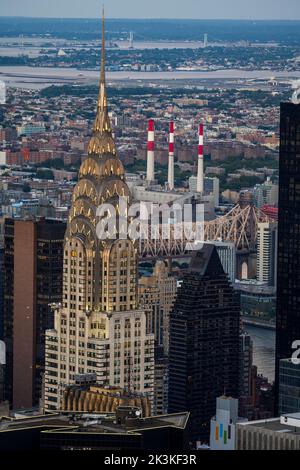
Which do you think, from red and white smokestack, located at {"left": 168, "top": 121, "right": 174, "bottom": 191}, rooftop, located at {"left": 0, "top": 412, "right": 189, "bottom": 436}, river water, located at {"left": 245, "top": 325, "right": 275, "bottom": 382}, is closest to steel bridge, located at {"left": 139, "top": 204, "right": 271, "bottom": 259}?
red and white smokestack, located at {"left": 168, "top": 121, "right": 174, "bottom": 191}

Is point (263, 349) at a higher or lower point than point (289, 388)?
lower

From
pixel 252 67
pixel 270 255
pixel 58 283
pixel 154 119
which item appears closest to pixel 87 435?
pixel 58 283

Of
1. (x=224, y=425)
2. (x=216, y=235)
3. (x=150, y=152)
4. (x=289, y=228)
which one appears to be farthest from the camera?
(x=150, y=152)

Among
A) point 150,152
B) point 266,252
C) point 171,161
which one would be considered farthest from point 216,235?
point 171,161

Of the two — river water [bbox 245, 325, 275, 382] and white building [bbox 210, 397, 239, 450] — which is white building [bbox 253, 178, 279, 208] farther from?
white building [bbox 210, 397, 239, 450]

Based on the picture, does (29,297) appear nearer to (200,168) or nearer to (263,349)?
(263,349)

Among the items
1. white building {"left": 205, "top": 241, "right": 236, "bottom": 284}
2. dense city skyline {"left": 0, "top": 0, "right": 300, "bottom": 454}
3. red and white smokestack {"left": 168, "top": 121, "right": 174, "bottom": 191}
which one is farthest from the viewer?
red and white smokestack {"left": 168, "top": 121, "right": 174, "bottom": 191}

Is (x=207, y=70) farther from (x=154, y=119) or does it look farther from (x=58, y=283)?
(x=58, y=283)
